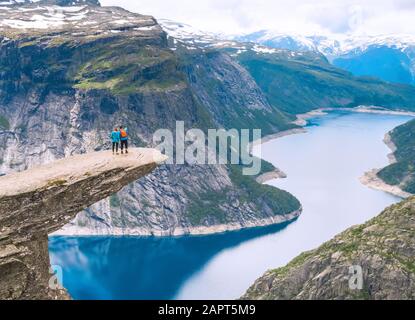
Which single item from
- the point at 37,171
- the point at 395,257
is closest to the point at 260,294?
the point at 395,257

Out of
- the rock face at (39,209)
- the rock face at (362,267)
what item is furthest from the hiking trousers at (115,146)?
the rock face at (362,267)

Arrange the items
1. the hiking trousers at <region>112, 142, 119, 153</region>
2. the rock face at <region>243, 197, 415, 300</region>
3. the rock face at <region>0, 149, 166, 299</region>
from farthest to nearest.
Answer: the rock face at <region>243, 197, 415, 300</region>, the hiking trousers at <region>112, 142, 119, 153</region>, the rock face at <region>0, 149, 166, 299</region>

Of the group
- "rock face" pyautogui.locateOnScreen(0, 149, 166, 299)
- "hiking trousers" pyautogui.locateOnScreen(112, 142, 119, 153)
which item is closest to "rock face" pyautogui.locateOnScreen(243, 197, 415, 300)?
"hiking trousers" pyautogui.locateOnScreen(112, 142, 119, 153)

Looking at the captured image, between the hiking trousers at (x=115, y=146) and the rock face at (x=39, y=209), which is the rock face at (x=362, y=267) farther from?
the rock face at (x=39, y=209)

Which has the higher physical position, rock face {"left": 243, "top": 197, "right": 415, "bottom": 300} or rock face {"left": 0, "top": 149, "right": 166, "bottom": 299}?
rock face {"left": 0, "top": 149, "right": 166, "bottom": 299}

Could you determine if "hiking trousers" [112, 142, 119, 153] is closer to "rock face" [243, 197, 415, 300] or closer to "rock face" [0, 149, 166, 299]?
"rock face" [0, 149, 166, 299]
